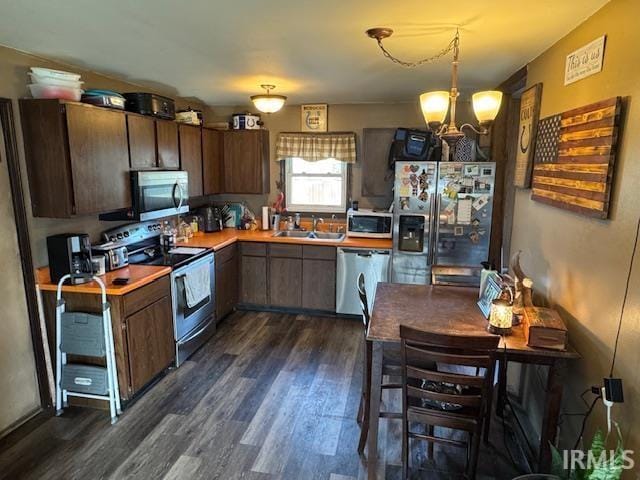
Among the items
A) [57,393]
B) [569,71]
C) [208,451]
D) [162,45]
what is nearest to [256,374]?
[208,451]

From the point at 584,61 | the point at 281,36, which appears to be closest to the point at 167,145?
the point at 281,36

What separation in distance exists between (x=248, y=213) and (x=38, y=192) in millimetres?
2615

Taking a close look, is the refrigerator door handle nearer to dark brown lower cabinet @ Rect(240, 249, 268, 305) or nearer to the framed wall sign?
the framed wall sign

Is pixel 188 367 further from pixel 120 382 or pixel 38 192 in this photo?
pixel 38 192

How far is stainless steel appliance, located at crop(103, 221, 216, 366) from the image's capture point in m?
3.30

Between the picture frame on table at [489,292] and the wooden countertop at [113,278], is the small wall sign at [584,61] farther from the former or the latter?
the wooden countertop at [113,278]

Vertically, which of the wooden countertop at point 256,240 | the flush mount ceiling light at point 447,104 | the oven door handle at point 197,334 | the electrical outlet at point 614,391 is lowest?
the oven door handle at point 197,334

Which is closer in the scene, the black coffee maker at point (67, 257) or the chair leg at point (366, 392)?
the chair leg at point (366, 392)

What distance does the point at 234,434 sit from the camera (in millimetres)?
2555

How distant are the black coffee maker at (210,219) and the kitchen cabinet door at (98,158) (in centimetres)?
159

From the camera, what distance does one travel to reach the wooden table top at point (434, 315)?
6.43ft

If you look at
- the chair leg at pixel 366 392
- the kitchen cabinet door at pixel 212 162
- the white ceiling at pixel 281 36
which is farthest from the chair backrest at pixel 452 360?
the kitchen cabinet door at pixel 212 162

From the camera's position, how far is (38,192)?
8.52 ft

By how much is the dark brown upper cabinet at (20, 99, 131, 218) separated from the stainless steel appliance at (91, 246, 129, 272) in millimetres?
364
